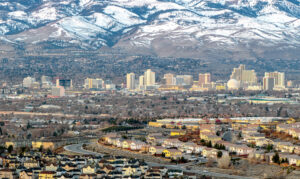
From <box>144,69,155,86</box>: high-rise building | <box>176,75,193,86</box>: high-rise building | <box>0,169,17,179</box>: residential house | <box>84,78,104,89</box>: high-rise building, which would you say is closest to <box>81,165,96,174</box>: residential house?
<box>0,169,17,179</box>: residential house

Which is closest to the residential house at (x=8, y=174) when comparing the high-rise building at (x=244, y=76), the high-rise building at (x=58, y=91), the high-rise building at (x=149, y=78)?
the high-rise building at (x=58, y=91)

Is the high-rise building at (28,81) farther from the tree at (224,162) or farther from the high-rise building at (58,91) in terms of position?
the tree at (224,162)

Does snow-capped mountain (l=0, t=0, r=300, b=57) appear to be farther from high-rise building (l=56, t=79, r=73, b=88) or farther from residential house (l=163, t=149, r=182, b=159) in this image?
residential house (l=163, t=149, r=182, b=159)

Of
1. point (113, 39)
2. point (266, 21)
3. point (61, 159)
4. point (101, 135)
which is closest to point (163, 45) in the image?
point (113, 39)

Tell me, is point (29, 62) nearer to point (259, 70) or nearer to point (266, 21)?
point (259, 70)

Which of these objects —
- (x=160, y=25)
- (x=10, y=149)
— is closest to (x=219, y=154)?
(x=10, y=149)
